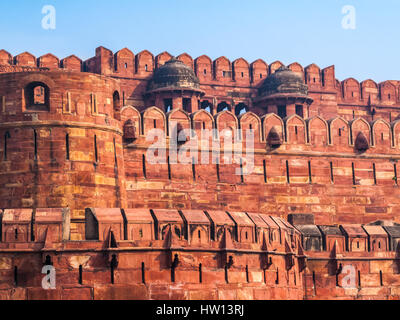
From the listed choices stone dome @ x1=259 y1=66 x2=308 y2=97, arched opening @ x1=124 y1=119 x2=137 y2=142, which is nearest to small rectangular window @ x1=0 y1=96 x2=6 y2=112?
arched opening @ x1=124 y1=119 x2=137 y2=142

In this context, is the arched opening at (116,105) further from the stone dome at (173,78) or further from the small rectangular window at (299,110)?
the small rectangular window at (299,110)

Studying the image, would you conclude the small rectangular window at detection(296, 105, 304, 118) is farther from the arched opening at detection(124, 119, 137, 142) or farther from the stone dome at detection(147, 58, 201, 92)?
the arched opening at detection(124, 119, 137, 142)

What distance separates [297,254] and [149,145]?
252 inches

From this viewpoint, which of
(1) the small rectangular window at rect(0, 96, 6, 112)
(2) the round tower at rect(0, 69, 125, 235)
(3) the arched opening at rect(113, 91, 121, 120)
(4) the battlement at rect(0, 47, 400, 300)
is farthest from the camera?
(3) the arched opening at rect(113, 91, 121, 120)

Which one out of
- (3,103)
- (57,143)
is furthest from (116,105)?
(3,103)

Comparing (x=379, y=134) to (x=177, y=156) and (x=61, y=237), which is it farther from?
(x=61, y=237)

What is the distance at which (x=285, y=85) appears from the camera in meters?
55.0

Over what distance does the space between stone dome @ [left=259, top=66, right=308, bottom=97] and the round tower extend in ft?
55.9

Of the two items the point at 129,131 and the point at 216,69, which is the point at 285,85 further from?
the point at 129,131

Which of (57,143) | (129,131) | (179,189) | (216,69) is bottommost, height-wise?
(179,189)

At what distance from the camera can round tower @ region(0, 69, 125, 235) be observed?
37.4m

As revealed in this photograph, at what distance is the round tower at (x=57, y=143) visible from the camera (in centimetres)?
3744

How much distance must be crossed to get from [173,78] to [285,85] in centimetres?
549

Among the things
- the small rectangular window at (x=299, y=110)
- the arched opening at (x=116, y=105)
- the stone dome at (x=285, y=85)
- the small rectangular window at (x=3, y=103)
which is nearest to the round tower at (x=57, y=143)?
the small rectangular window at (x=3, y=103)
